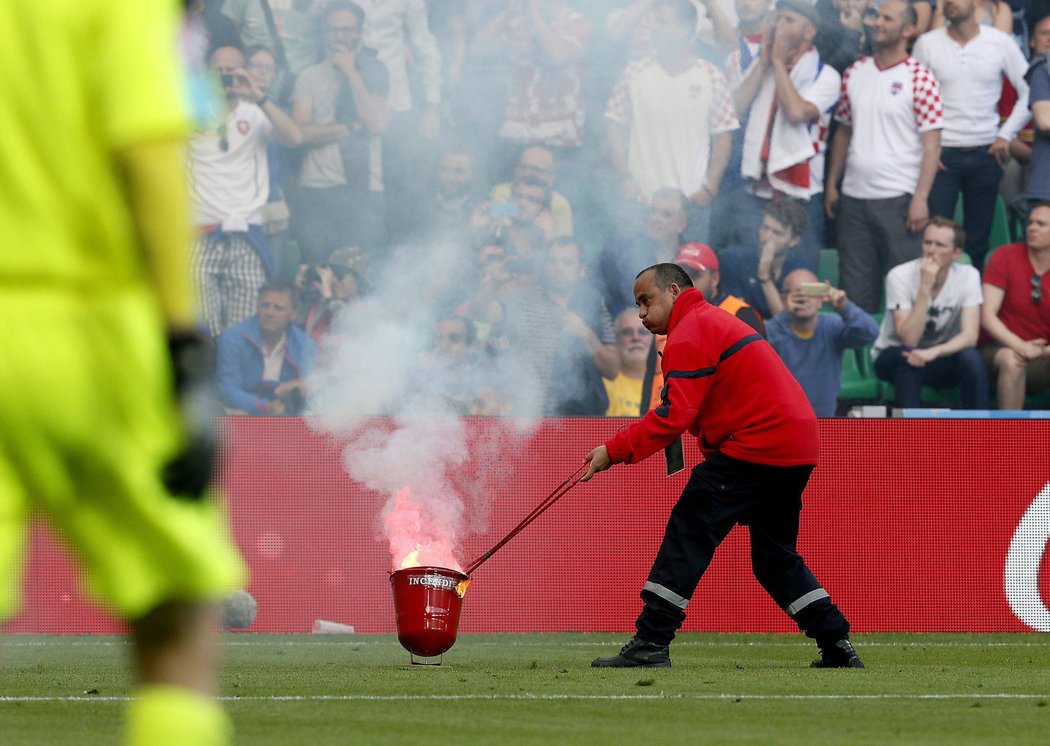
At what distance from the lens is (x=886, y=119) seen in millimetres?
13156

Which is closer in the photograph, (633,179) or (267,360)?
(267,360)

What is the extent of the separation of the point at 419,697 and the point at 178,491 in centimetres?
394

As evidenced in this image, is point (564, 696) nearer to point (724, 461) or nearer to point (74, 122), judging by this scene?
point (724, 461)

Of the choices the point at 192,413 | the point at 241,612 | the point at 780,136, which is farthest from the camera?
the point at 780,136

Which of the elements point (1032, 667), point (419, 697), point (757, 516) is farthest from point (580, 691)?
point (1032, 667)

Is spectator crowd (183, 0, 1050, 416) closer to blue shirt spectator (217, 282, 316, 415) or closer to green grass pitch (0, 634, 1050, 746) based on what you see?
blue shirt spectator (217, 282, 316, 415)

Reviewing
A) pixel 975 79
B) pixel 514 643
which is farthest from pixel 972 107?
pixel 514 643

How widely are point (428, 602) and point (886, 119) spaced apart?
702 centimetres

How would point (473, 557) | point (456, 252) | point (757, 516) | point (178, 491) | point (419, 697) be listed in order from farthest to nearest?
point (456, 252), point (473, 557), point (757, 516), point (419, 697), point (178, 491)

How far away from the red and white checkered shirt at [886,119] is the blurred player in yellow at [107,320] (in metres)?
10.8

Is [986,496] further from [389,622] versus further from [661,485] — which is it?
[389,622]

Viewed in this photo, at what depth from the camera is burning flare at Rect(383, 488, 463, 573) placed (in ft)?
27.6

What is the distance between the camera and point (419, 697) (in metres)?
6.51

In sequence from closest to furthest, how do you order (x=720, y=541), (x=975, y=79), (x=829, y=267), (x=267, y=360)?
(x=720, y=541) → (x=267, y=360) → (x=829, y=267) → (x=975, y=79)
